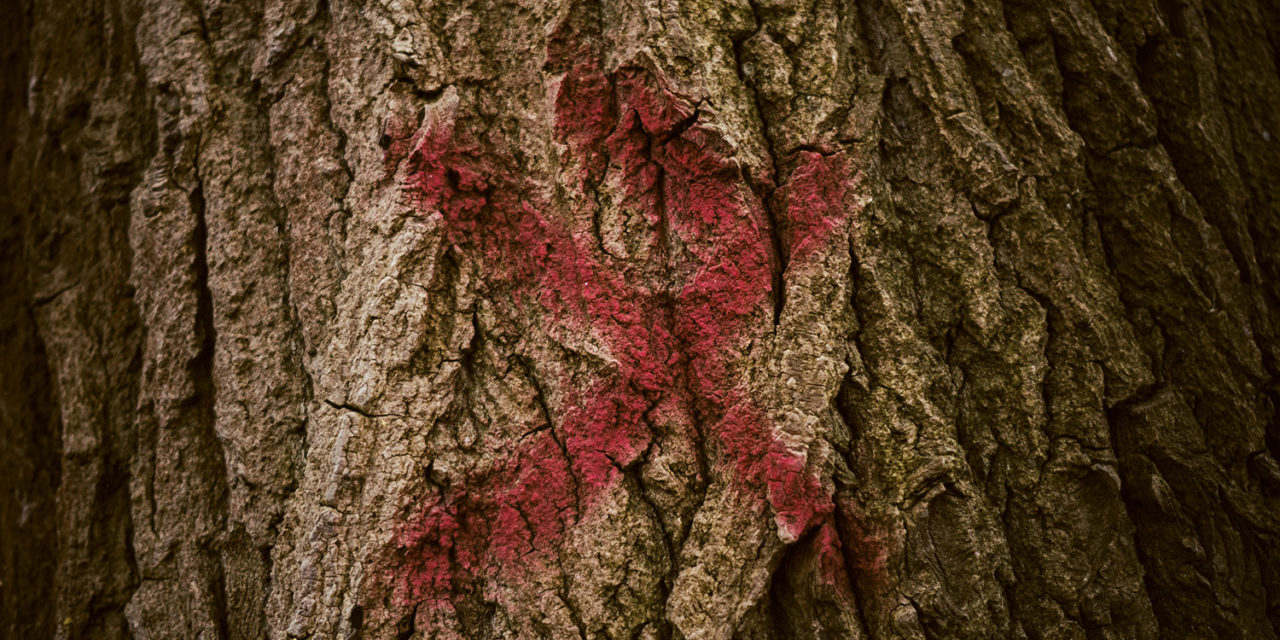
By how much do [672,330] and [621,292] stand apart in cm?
13

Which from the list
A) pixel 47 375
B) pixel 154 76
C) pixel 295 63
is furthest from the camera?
pixel 47 375

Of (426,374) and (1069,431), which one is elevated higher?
(426,374)

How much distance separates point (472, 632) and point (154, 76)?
1479mm

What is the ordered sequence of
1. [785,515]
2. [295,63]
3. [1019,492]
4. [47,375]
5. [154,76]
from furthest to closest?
[47,375], [154,76], [295,63], [1019,492], [785,515]

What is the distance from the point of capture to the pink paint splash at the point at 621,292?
1251 millimetres

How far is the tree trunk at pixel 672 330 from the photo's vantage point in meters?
1.24

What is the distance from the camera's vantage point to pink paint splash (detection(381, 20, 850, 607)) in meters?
1.25

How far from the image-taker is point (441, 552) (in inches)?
48.6

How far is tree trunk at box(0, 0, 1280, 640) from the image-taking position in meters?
1.24

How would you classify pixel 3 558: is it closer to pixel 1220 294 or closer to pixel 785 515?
pixel 785 515

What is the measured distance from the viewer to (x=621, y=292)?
4.20ft

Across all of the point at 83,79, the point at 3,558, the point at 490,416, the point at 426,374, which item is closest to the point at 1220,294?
the point at 490,416

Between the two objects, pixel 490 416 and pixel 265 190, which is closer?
pixel 490 416

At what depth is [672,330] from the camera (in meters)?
1.29
